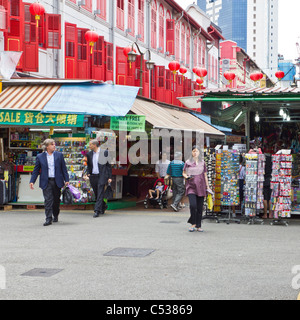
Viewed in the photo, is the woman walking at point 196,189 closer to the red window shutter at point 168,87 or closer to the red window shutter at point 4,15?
the red window shutter at point 4,15

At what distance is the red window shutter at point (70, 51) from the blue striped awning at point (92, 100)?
381 cm

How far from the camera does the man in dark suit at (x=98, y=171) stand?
1399 cm

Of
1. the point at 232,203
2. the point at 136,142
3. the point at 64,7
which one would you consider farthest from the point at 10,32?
the point at 232,203

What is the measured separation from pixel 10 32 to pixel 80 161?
5247mm

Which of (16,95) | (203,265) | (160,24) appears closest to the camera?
(203,265)

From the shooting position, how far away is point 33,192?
1638cm

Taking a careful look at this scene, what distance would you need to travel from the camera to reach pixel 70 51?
2145 cm

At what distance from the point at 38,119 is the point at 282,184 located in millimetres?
6959

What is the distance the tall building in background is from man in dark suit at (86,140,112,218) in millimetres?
129870

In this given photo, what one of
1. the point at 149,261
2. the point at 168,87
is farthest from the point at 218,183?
the point at 168,87

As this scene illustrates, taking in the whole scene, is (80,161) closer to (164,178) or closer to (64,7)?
(164,178)

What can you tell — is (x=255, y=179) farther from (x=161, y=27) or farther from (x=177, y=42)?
(x=177, y=42)

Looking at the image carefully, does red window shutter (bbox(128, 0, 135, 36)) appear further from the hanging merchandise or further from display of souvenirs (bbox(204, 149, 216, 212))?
the hanging merchandise

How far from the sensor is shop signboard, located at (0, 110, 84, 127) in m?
15.4
